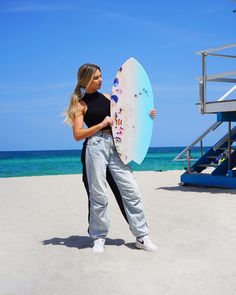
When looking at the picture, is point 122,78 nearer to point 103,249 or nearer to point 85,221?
point 103,249

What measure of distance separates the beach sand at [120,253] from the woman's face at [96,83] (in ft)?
5.37

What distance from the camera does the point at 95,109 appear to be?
5219 mm

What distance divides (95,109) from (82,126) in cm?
22

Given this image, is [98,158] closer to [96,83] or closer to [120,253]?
[96,83]

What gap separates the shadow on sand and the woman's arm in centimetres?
125

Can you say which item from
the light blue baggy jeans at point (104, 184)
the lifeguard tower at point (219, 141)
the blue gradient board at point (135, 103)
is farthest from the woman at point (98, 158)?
the lifeguard tower at point (219, 141)

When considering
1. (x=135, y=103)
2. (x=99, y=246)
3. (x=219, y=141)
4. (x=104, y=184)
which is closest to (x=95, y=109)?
(x=135, y=103)

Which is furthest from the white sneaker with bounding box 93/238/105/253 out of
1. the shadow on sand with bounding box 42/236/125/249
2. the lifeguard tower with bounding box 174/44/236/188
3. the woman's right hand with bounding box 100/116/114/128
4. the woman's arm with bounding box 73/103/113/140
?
the lifeguard tower with bounding box 174/44/236/188

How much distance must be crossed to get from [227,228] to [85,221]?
6.88 feet

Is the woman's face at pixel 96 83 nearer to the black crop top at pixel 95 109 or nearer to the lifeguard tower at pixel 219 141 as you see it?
the black crop top at pixel 95 109

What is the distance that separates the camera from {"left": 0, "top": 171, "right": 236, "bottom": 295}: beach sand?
161 inches

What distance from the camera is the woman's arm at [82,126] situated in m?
5.10

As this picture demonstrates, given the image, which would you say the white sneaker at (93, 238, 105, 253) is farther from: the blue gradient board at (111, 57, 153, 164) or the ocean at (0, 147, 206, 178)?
the ocean at (0, 147, 206, 178)

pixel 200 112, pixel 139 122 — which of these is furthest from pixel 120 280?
pixel 200 112
